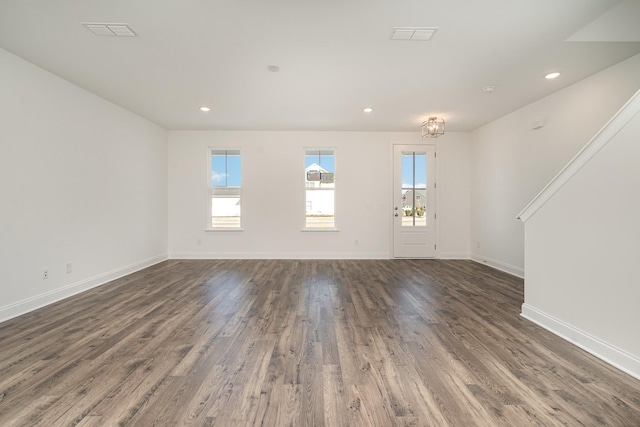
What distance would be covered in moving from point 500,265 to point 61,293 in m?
6.72

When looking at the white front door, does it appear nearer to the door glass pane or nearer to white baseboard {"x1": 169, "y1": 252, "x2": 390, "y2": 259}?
the door glass pane

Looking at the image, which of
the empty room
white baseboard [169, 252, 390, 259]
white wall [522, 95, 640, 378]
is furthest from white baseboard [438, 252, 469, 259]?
white wall [522, 95, 640, 378]

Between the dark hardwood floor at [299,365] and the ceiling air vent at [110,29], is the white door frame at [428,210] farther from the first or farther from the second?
the ceiling air vent at [110,29]

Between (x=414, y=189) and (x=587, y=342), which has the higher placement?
(x=414, y=189)

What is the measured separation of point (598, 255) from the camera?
2117mm

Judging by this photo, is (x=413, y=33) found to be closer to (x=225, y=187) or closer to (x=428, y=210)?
(x=428, y=210)

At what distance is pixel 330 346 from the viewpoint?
87.7 inches

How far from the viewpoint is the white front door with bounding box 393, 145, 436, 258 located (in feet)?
19.8

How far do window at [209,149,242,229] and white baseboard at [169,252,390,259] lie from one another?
0.62 metres

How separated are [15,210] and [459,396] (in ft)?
14.6

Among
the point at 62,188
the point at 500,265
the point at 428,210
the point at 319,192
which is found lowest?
the point at 500,265

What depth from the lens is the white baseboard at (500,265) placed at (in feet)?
14.8

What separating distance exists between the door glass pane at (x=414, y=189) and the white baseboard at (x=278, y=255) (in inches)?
39.6

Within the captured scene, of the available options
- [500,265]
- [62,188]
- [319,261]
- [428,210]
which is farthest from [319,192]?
[62,188]
